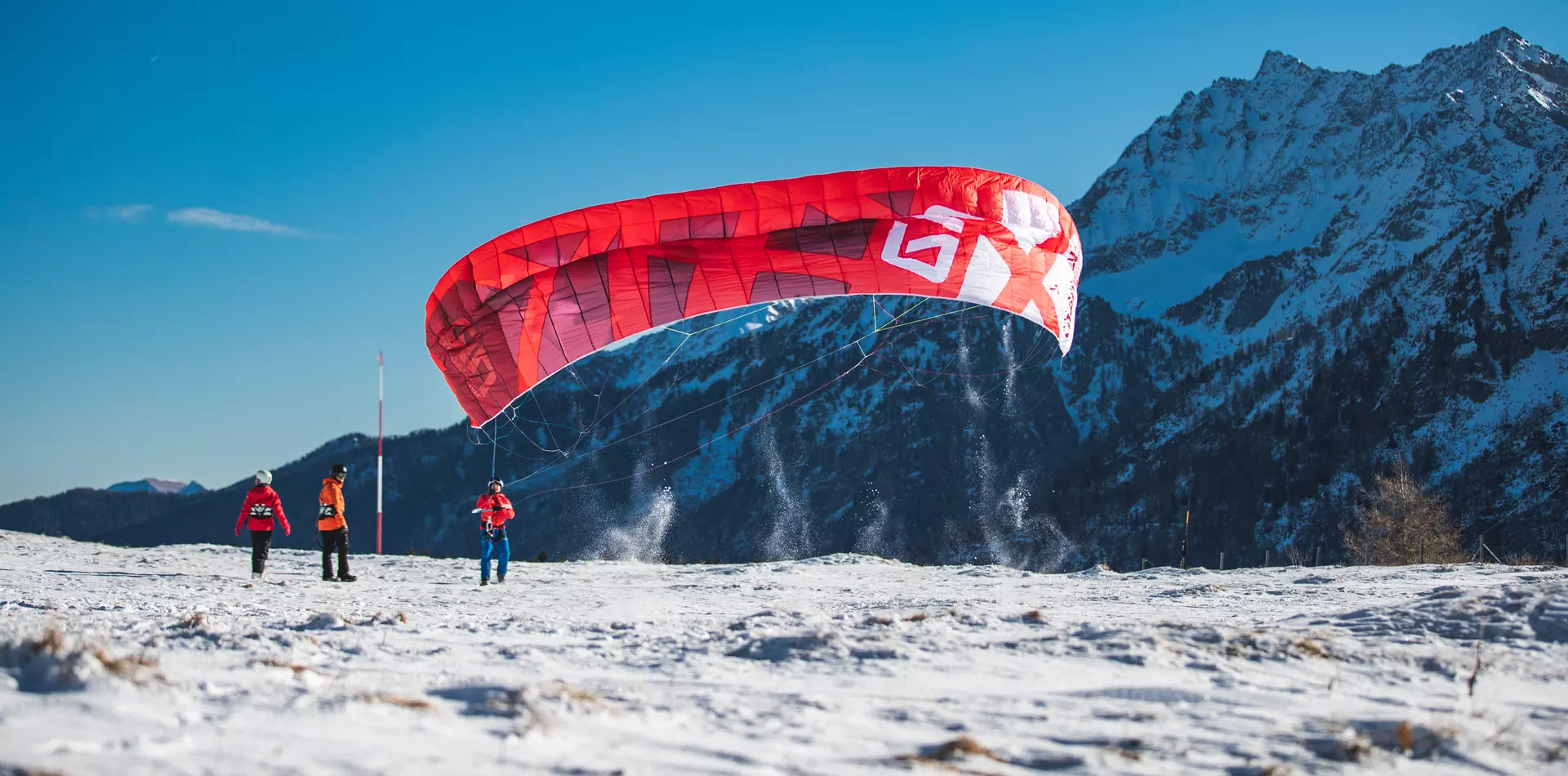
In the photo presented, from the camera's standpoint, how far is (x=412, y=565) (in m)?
15.9

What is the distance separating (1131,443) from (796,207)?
118 m

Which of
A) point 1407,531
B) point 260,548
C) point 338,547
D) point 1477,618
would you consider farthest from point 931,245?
point 1407,531

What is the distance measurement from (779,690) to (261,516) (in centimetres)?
1033

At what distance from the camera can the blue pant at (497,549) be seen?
12500mm

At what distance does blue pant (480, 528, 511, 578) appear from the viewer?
41.0ft

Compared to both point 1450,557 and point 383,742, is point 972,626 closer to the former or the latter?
point 383,742

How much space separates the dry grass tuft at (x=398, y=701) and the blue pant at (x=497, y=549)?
878cm

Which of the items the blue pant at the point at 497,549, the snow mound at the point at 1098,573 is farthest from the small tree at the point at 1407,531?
the blue pant at the point at 497,549

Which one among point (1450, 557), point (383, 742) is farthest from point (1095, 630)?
point (1450, 557)

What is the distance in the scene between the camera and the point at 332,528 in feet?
41.0

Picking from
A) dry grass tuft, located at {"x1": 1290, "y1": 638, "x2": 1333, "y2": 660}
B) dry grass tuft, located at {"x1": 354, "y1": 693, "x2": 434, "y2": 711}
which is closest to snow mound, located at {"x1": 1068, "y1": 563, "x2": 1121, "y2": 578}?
dry grass tuft, located at {"x1": 1290, "y1": 638, "x2": 1333, "y2": 660}

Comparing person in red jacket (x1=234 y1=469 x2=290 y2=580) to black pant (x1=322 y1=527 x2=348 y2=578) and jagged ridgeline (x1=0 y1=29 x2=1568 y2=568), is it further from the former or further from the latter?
jagged ridgeline (x1=0 y1=29 x2=1568 y2=568)

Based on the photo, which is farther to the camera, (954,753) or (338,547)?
(338,547)

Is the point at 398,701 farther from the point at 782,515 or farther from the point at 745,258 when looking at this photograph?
the point at 782,515
